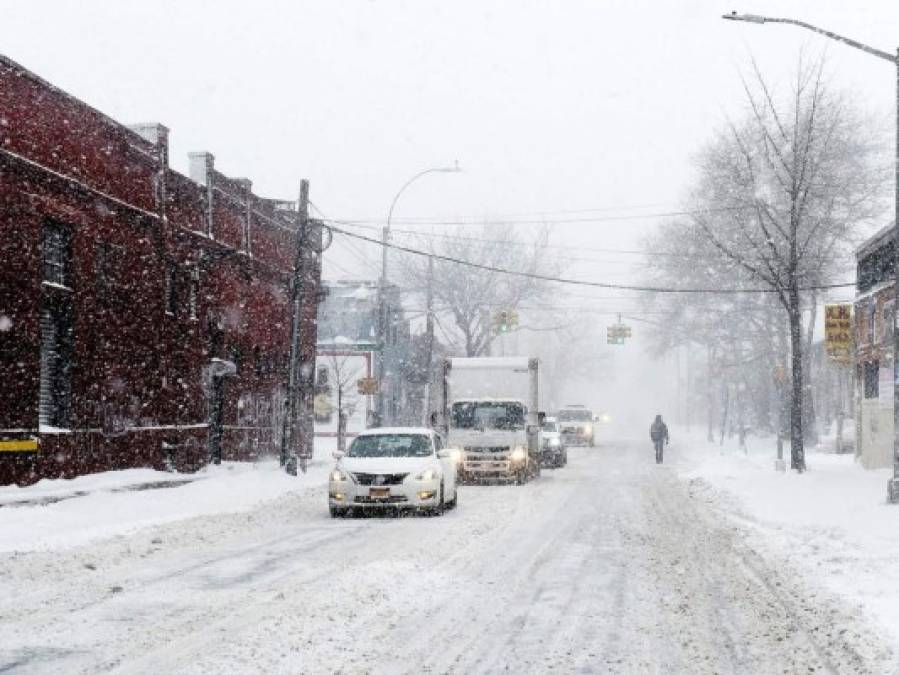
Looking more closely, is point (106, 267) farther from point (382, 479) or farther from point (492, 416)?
point (382, 479)

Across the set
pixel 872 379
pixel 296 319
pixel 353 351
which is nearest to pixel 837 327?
pixel 872 379

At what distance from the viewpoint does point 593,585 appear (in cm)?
1131

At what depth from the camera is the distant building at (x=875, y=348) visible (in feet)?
109

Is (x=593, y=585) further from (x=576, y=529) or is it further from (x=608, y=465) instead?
(x=608, y=465)

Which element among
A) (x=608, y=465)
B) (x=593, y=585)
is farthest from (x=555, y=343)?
(x=593, y=585)

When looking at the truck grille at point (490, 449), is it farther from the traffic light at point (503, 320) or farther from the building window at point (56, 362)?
the traffic light at point (503, 320)

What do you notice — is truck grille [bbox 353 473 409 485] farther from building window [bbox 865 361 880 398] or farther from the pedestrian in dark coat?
building window [bbox 865 361 880 398]

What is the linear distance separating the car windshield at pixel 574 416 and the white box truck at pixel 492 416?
2925cm

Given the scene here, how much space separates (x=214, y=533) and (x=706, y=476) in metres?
18.5

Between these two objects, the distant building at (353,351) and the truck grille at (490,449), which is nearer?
the truck grille at (490,449)

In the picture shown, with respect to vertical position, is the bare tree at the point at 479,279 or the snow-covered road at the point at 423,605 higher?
the bare tree at the point at 479,279

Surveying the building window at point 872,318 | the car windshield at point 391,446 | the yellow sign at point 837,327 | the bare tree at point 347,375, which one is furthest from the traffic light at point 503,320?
the car windshield at point 391,446

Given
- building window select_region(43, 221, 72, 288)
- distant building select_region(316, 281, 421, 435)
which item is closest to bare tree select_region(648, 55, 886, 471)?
distant building select_region(316, 281, 421, 435)

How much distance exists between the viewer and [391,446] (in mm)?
20891
